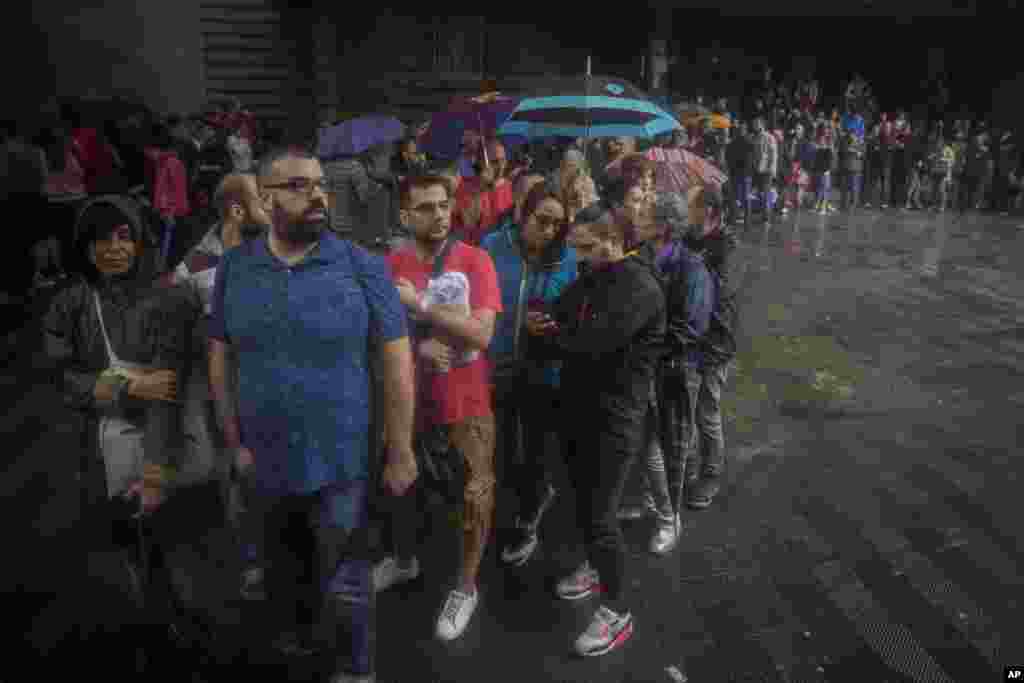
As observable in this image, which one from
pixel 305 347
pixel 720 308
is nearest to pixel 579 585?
pixel 720 308

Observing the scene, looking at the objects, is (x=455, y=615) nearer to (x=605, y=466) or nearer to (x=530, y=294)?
(x=605, y=466)

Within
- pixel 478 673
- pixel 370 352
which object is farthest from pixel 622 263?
pixel 478 673

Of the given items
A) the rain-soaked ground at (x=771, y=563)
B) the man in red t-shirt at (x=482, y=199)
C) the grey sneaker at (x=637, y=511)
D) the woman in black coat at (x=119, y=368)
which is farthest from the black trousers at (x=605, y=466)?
the man in red t-shirt at (x=482, y=199)

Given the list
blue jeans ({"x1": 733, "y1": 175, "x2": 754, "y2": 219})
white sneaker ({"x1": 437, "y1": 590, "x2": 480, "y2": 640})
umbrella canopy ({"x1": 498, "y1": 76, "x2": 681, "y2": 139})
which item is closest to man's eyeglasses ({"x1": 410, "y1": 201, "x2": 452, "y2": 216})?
white sneaker ({"x1": 437, "y1": 590, "x2": 480, "y2": 640})

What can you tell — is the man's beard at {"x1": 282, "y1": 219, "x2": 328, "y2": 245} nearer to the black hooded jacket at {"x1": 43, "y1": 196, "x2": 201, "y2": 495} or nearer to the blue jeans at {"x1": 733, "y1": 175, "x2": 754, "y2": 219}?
the black hooded jacket at {"x1": 43, "y1": 196, "x2": 201, "y2": 495}

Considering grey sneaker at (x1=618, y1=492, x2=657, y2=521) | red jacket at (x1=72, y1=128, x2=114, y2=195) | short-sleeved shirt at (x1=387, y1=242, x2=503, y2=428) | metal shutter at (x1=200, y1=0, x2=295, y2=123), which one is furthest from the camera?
metal shutter at (x1=200, y1=0, x2=295, y2=123)

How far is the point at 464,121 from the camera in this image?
5.92 metres

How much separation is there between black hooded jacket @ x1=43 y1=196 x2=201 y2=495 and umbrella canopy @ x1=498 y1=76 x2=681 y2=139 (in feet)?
10.6

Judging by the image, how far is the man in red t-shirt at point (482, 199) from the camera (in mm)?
5445

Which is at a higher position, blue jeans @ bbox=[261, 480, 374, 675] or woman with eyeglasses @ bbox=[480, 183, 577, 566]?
woman with eyeglasses @ bbox=[480, 183, 577, 566]

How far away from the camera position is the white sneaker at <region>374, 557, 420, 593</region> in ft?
12.3

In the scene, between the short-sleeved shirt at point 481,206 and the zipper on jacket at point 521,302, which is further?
the short-sleeved shirt at point 481,206

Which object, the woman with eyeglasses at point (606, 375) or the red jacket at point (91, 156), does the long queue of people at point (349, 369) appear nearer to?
the woman with eyeglasses at point (606, 375)

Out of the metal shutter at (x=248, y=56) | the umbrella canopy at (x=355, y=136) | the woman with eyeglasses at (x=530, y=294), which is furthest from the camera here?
the metal shutter at (x=248, y=56)
